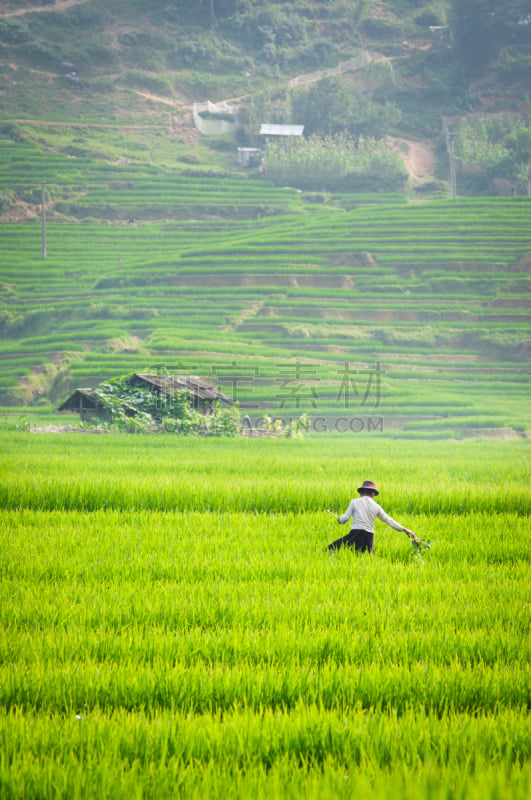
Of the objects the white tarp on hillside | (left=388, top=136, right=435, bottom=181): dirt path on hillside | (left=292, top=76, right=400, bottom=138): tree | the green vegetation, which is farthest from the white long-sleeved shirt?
the white tarp on hillside

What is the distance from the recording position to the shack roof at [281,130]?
59844 millimetres

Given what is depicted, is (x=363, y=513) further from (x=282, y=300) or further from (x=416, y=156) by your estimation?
(x=416, y=156)

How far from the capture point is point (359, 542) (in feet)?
14.9

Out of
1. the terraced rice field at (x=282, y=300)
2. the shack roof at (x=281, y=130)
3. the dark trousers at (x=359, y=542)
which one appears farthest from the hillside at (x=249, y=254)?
the dark trousers at (x=359, y=542)

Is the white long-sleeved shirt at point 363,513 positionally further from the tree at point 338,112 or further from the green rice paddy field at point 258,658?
the tree at point 338,112

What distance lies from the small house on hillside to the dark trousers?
40.9 feet

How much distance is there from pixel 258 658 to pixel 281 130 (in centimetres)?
6224

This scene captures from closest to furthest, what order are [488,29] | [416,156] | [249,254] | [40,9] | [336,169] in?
[249,254] → [336,169] → [416,156] → [488,29] → [40,9]

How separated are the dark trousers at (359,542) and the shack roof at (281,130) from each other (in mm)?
59390

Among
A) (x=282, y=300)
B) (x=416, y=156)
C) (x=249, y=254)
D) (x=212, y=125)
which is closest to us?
(x=282, y=300)

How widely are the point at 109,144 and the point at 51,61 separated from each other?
1904cm

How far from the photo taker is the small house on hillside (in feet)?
55.3

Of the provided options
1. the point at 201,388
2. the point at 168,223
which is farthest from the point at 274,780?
the point at 168,223

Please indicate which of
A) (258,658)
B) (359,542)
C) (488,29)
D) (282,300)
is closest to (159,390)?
(359,542)
